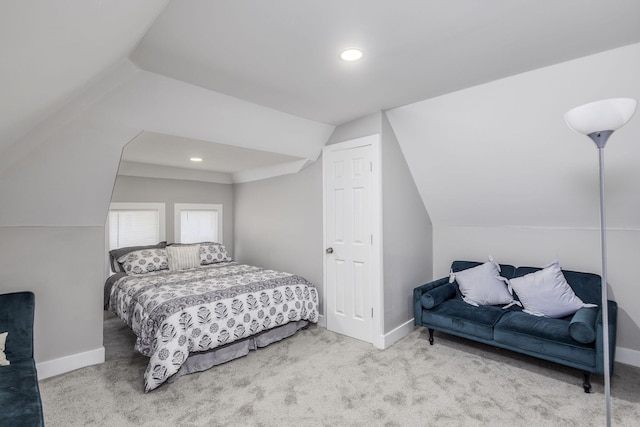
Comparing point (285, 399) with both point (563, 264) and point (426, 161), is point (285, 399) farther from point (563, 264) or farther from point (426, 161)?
point (563, 264)

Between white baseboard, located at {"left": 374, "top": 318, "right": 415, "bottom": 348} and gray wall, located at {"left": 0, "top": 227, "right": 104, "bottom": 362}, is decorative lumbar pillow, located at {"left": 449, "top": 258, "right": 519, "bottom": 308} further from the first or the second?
gray wall, located at {"left": 0, "top": 227, "right": 104, "bottom": 362}

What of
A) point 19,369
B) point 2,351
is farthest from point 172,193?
point 19,369

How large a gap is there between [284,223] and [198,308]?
1.81 m

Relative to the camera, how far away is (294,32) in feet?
5.94

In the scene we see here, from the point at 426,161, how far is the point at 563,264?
5.55 ft

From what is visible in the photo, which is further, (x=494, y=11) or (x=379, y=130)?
(x=379, y=130)

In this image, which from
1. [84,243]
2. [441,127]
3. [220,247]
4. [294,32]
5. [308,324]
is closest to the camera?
[294,32]

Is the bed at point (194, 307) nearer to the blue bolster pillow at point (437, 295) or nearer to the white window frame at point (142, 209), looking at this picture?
the white window frame at point (142, 209)

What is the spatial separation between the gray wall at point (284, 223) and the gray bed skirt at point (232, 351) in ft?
2.13

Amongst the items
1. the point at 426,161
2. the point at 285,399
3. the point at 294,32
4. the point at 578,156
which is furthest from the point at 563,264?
the point at 294,32

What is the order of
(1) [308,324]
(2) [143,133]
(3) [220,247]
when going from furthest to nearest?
(3) [220,247] < (1) [308,324] < (2) [143,133]

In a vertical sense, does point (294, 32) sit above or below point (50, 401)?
above

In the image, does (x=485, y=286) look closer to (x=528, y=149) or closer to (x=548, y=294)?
(x=548, y=294)

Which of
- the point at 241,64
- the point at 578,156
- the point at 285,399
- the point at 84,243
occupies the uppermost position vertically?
the point at 241,64
